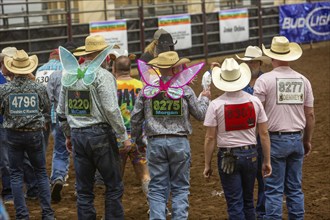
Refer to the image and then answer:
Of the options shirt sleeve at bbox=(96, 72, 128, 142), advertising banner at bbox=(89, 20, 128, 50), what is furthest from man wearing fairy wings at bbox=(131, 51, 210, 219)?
advertising banner at bbox=(89, 20, 128, 50)

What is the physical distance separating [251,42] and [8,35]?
27.8ft

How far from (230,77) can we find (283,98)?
1.99 ft

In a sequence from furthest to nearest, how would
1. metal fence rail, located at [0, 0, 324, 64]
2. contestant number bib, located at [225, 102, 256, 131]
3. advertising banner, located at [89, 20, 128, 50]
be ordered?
1. advertising banner, located at [89, 20, 128, 50]
2. metal fence rail, located at [0, 0, 324, 64]
3. contestant number bib, located at [225, 102, 256, 131]

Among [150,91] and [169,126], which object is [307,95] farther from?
[150,91]

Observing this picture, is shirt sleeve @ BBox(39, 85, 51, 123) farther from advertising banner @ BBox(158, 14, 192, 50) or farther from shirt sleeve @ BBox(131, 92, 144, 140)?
advertising banner @ BBox(158, 14, 192, 50)

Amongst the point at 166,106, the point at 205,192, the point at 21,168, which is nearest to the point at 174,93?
the point at 166,106

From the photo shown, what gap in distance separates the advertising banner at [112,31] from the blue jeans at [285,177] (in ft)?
41.9

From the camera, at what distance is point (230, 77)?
7016 millimetres

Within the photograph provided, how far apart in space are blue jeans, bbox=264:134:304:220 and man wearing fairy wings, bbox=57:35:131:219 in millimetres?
1400

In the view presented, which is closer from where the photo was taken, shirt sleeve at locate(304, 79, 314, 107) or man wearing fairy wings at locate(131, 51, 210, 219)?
man wearing fairy wings at locate(131, 51, 210, 219)

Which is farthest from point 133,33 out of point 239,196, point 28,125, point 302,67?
point 239,196

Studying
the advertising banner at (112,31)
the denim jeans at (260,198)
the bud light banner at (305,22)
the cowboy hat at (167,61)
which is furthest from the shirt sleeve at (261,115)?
the bud light banner at (305,22)

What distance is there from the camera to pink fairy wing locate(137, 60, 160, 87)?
725 cm

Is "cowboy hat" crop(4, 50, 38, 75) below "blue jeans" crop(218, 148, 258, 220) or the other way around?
the other way around
